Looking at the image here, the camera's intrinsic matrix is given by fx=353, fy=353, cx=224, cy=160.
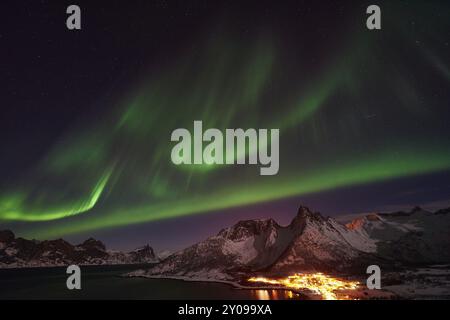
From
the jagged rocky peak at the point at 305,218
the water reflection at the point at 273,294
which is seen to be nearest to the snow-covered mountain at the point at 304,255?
the jagged rocky peak at the point at 305,218

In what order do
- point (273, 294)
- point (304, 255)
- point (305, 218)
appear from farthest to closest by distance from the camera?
point (305, 218)
point (304, 255)
point (273, 294)

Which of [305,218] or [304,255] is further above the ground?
[305,218]

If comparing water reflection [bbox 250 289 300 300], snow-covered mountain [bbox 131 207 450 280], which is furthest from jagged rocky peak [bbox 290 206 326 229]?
water reflection [bbox 250 289 300 300]

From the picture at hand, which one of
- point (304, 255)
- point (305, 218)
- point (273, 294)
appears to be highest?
point (305, 218)

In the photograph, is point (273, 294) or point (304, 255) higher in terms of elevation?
point (273, 294)

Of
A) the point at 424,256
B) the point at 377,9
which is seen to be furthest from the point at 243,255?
the point at 377,9

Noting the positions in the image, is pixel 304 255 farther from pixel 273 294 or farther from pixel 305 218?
pixel 273 294

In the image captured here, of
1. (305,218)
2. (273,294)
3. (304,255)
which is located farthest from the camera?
(305,218)

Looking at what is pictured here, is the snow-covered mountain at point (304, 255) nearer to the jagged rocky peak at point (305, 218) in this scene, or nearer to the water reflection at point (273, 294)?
the jagged rocky peak at point (305, 218)

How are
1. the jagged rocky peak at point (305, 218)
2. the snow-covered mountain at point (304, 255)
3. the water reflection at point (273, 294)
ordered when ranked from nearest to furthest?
the water reflection at point (273, 294), the snow-covered mountain at point (304, 255), the jagged rocky peak at point (305, 218)

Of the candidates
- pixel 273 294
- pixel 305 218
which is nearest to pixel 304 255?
pixel 305 218

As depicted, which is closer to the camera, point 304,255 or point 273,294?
point 273,294
